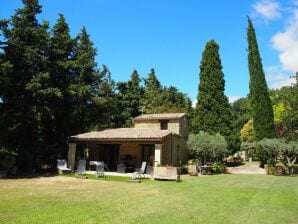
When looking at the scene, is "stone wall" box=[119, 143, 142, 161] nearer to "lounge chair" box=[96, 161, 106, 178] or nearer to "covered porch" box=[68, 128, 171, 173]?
"covered porch" box=[68, 128, 171, 173]

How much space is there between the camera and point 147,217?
10.4 m

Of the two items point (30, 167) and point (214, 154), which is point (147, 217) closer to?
point (30, 167)

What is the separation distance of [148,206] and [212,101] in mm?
27671

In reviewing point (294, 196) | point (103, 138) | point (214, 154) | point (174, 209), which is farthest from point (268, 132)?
point (174, 209)

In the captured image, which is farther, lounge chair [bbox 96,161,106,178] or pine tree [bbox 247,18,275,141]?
pine tree [bbox 247,18,275,141]

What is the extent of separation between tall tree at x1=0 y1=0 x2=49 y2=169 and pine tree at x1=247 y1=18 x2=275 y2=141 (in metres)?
22.5

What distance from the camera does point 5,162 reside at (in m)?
23.5

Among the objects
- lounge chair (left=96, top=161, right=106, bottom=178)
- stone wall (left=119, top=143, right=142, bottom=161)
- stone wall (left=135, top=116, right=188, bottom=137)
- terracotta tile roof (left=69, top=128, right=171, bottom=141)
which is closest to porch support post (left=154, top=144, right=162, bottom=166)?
terracotta tile roof (left=69, top=128, right=171, bottom=141)

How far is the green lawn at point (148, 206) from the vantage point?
10203mm

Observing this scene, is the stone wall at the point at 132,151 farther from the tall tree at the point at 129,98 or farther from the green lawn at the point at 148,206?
the tall tree at the point at 129,98

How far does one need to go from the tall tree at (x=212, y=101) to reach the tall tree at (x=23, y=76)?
60.3ft

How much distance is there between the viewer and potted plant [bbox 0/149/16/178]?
23431 millimetres

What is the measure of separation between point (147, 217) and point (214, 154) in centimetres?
2259

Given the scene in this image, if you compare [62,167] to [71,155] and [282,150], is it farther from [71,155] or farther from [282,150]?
[282,150]
